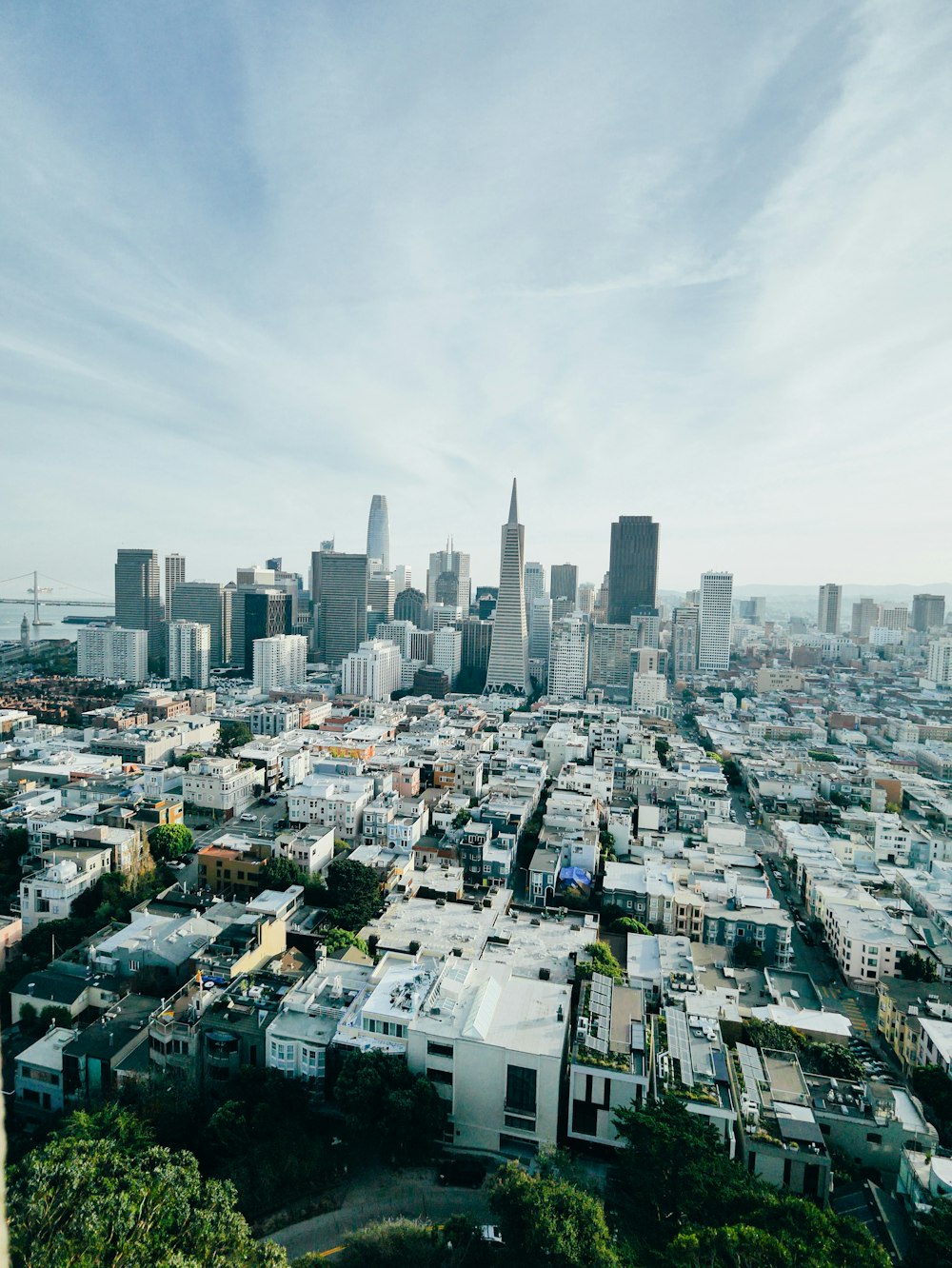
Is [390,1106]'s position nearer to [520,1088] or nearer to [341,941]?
[520,1088]

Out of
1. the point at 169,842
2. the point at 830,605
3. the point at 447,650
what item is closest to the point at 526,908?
the point at 169,842

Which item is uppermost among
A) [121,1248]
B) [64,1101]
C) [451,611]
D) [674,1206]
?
[451,611]

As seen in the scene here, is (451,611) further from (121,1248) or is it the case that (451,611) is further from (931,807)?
(121,1248)

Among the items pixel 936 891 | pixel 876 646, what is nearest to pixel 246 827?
pixel 936 891

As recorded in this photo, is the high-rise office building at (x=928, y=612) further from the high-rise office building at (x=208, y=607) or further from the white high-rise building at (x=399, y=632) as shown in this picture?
the high-rise office building at (x=208, y=607)

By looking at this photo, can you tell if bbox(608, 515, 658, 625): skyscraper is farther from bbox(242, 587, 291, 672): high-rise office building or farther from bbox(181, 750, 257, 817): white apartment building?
bbox(181, 750, 257, 817): white apartment building

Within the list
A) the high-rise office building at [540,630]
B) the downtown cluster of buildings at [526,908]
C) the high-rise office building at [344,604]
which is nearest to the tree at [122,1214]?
the downtown cluster of buildings at [526,908]

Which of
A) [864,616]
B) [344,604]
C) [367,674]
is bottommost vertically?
[367,674]

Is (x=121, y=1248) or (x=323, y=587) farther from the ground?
(x=323, y=587)
